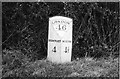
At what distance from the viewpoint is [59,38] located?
5105mm

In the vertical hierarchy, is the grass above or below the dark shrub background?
below

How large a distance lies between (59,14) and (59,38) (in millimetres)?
804

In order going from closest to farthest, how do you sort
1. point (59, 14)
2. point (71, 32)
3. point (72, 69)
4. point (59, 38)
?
point (72, 69) → point (59, 38) → point (71, 32) → point (59, 14)

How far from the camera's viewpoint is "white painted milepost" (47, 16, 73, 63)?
512 cm

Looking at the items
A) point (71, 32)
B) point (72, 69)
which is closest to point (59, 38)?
point (71, 32)

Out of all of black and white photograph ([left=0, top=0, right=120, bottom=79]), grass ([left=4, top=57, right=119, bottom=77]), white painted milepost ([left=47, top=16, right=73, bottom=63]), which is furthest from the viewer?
black and white photograph ([left=0, top=0, right=120, bottom=79])

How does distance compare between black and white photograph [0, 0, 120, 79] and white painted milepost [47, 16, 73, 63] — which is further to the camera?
black and white photograph [0, 0, 120, 79]

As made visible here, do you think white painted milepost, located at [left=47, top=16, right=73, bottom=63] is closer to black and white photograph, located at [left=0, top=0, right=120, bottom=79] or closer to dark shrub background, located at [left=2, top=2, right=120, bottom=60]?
black and white photograph, located at [left=0, top=0, right=120, bottom=79]

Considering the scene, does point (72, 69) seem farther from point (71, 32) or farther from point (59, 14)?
point (59, 14)

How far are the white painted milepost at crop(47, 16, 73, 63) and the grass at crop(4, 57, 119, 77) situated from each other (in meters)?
0.19

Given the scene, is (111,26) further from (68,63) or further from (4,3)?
(4,3)

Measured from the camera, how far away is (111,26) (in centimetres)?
579

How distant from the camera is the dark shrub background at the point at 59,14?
221 inches

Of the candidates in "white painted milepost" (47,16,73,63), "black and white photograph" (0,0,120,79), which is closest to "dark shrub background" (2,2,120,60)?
"black and white photograph" (0,0,120,79)
